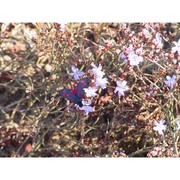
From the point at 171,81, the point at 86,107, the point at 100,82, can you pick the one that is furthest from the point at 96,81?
the point at 171,81

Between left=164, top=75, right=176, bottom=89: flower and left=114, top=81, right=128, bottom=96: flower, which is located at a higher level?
left=164, top=75, right=176, bottom=89: flower

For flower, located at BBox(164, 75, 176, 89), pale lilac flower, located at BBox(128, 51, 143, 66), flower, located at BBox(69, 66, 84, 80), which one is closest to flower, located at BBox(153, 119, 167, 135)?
flower, located at BBox(164, 75, 176, 89)

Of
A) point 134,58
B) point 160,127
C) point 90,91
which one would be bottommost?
point 160,127

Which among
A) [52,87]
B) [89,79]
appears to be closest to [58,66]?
[52,87]

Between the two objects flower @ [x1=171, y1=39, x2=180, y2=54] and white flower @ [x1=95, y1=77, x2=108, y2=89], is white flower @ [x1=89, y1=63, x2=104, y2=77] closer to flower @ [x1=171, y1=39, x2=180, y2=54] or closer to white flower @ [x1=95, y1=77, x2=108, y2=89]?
white flower @ [x1=95, y1=77, x2=108, y2=89]

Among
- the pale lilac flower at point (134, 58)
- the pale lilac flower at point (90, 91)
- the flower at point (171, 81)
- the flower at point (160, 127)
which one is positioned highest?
the pale lilac flower at point (134, 58)

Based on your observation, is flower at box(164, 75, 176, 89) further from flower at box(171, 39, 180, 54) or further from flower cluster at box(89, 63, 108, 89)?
flower cluster at box(89, 63, 108, 89)

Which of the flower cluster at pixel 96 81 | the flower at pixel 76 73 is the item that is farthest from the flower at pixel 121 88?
the flower at pixel 76 73

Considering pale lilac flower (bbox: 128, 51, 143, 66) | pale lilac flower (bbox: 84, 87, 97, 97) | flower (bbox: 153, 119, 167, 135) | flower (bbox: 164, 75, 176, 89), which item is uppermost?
pale lilac flower (bbox: 128, 51, 143, 66)

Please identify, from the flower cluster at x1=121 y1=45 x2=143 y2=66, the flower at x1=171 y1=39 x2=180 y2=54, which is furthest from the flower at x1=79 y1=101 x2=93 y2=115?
the flower at x1=171 y1=39 x2=180 y2=54

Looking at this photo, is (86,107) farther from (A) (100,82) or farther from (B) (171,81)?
(B) (171,81)

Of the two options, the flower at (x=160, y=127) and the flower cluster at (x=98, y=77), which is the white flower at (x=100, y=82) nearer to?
the flower cluster at (x=98, y=77)
